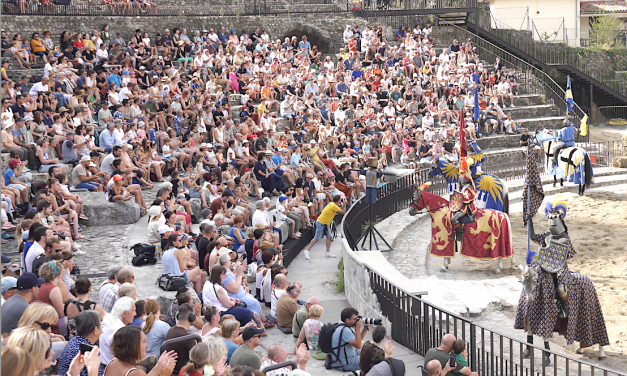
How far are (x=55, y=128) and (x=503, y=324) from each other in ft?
34.3

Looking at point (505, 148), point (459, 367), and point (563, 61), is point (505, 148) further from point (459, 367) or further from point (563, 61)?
point (459, 367)

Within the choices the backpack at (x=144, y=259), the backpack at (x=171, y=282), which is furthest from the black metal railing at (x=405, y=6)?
the backpack at (x=171, y=282)

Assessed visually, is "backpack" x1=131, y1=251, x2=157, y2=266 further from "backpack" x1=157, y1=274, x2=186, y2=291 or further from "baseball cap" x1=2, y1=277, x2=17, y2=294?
"baseball cap" x1=2, y1=277, x2=17, y2=294

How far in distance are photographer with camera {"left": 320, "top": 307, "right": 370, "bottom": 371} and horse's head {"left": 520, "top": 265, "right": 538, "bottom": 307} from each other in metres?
2.28

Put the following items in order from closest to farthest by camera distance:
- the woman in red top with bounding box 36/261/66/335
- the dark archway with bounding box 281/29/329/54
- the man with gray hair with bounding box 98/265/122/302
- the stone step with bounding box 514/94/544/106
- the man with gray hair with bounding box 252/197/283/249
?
the woman in red top with bounding box 36/261/66/335
the man with gray hair with bounding box 98/265/122/302
the man with gray hair with bounding box 252/197/283/249
the stone step with bounding box 514/94/544/106
the dark archway with bounding box 281/29/329/54

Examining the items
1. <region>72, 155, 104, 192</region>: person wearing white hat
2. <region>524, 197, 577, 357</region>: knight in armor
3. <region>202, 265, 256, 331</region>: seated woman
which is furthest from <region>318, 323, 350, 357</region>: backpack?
<region>72, 155, 104, 192</region>: person wearing white hat

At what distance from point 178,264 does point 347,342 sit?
119 inches

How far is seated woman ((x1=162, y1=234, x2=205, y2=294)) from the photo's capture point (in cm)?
1000

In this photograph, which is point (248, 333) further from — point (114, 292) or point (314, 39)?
point (314, 39)

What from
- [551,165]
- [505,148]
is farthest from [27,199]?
[505,148]

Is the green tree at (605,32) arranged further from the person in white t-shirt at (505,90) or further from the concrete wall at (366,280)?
the concrete wall at (366,280)

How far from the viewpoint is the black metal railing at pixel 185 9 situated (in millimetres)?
24342

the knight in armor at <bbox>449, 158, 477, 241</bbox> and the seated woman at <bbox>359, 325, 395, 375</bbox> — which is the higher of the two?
the knight in armor at <bbox>449, 158, 477, 241</bbox>

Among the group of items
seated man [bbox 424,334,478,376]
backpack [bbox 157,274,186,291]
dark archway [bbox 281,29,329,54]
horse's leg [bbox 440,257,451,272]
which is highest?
dark archway [bbox 281,29,329,54]
